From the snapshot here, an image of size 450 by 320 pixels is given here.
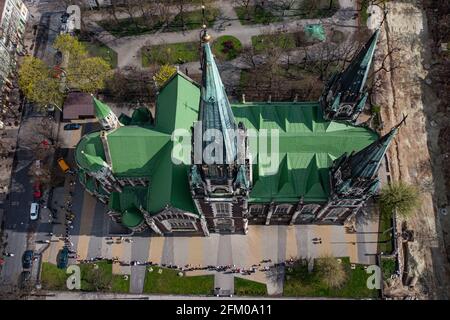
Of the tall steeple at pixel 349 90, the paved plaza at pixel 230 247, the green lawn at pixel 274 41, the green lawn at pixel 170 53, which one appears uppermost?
the green lawn at pixel 274 41

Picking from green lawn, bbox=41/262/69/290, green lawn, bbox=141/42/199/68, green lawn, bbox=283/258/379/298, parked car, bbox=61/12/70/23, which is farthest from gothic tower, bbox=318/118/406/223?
parked car, bbox=61/12/70/23

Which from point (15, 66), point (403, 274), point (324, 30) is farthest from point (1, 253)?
point (324, 30)

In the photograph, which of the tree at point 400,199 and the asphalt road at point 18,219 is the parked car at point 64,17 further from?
the tree at point 400,199

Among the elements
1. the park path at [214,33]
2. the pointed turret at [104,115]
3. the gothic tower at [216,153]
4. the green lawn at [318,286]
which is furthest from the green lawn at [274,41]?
the green lawn at [318,286]

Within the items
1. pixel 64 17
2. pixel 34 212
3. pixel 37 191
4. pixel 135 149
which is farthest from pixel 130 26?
pixel 34 212

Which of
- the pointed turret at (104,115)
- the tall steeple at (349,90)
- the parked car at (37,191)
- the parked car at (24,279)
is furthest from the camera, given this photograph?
the parked car at (37,191)

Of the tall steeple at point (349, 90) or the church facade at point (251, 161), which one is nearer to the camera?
the tall steeple at point (349, 90)
